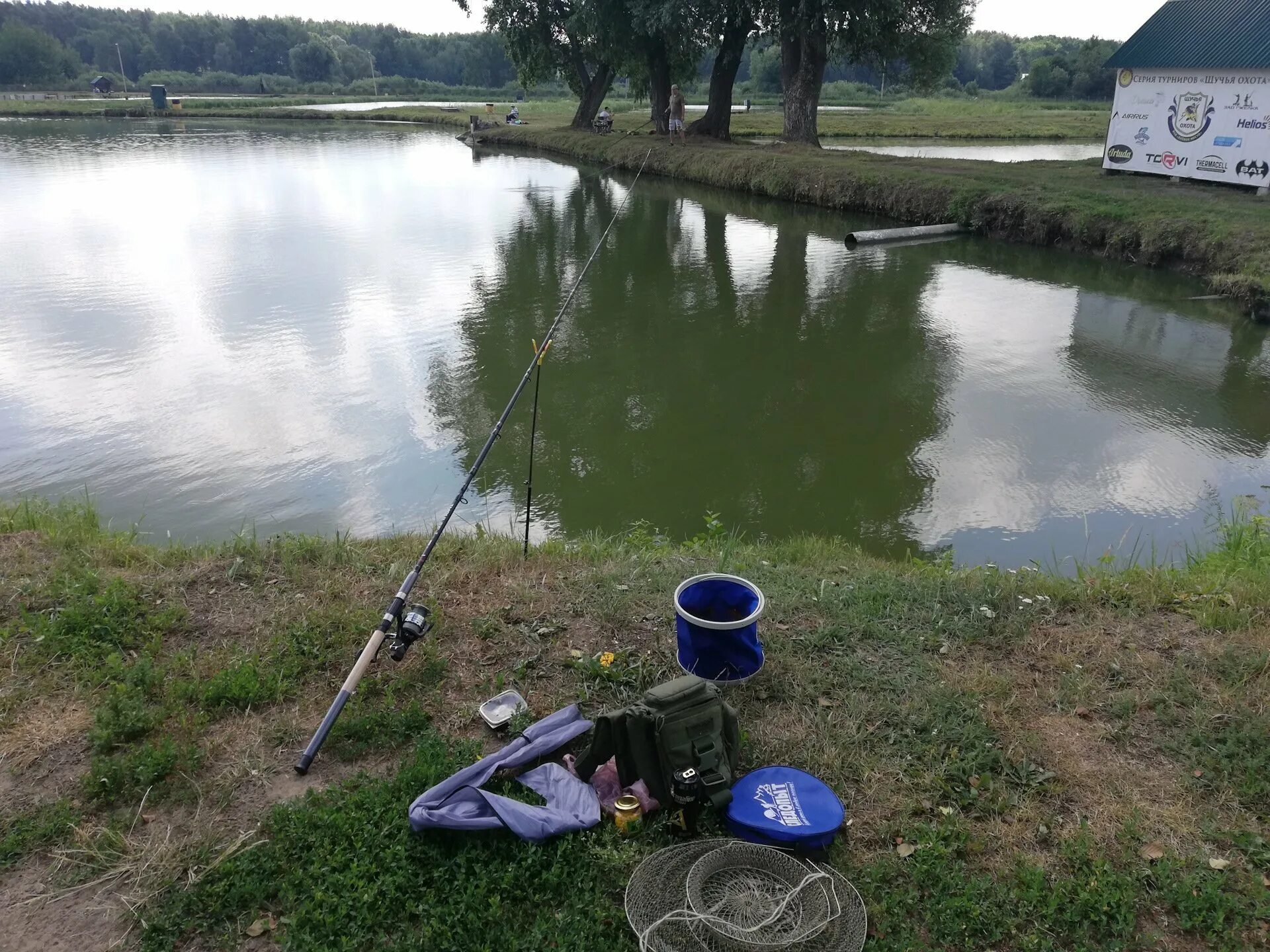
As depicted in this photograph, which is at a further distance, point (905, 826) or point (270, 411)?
point (270, 411)

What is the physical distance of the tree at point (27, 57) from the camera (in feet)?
239

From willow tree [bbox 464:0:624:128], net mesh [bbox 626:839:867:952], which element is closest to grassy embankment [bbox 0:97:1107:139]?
willow tree [bbox 464:0:624:128]

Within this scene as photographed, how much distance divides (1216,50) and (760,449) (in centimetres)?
1342

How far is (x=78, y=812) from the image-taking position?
2.76 m

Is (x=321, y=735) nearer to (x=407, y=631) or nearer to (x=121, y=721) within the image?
(x=407, y=631)

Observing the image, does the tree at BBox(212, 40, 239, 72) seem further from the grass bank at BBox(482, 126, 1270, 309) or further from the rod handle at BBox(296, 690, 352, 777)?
the rod handle at BBox(296, 690, 352, 777)

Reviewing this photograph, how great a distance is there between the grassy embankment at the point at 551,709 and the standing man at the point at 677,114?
868 inches

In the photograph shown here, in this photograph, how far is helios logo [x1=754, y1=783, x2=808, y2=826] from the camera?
271cm

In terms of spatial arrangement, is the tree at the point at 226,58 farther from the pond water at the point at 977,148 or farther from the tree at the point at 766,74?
the pond water at the point at 977,148

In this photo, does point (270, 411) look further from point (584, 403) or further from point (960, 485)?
point (960, 485)

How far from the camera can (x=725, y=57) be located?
24.6m

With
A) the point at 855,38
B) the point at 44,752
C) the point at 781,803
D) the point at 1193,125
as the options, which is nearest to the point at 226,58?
the point at 855,38

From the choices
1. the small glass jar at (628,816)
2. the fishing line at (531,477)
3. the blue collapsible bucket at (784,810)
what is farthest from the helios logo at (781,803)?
the fishing line at (531,477)

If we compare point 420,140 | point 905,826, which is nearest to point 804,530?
point 905,826
